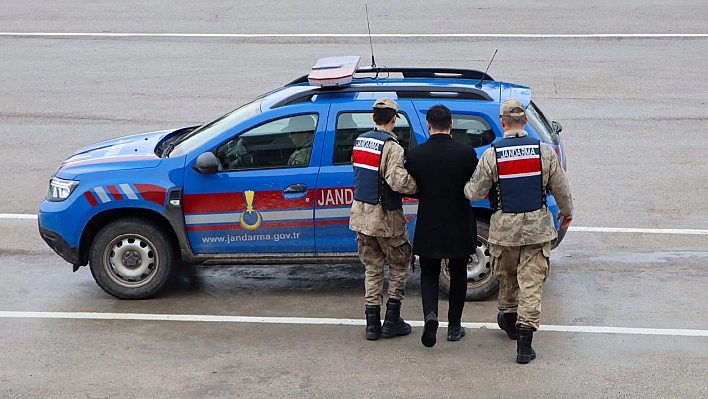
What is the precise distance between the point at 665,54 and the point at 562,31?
8.08ft

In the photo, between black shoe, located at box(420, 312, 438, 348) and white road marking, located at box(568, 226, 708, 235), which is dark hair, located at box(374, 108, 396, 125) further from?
white road marking, located at box(568, 226, 708, 235)

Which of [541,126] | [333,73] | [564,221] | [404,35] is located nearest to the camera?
[564,221]

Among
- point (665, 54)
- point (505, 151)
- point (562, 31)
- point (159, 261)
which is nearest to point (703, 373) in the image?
point (505, 151)

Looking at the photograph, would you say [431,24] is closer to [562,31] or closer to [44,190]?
[562,31]

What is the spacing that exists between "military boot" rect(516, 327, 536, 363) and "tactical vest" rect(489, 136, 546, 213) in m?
0.87

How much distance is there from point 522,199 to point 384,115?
1.21 metres

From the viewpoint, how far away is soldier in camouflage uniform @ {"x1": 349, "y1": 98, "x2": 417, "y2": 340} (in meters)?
6.98

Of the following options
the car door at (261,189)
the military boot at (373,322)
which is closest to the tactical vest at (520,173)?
the military boot at (373,322)

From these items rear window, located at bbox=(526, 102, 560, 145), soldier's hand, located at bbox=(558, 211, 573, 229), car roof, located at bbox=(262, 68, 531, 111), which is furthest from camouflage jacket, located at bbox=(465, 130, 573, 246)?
car roof, located at bbox=(262, 68, 531, 111)

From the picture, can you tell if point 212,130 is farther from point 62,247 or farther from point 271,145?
point 62,247

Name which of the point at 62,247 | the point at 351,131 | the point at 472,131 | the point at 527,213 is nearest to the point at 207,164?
the point at 351,131

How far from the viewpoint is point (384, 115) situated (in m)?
7.07

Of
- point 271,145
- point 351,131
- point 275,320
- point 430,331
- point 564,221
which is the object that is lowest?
point 275,320

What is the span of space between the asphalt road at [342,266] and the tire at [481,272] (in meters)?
0.16
